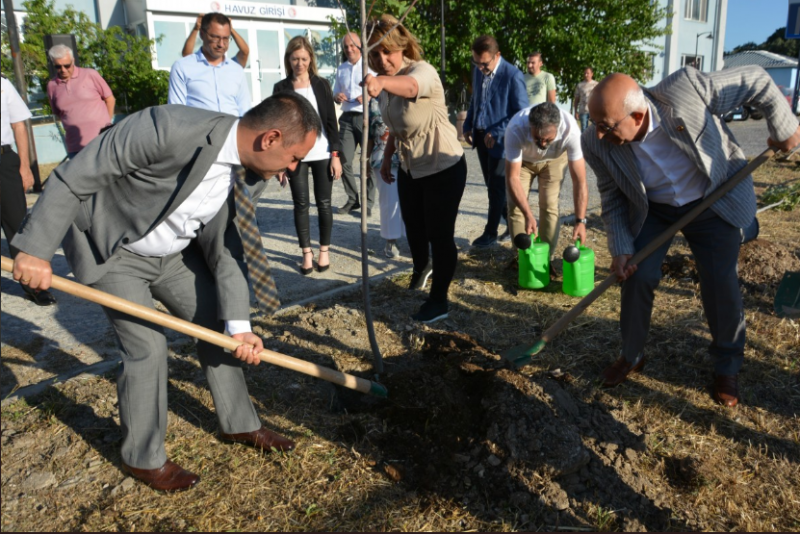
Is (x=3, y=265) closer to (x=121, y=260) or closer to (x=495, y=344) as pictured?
(x=121, y=260)

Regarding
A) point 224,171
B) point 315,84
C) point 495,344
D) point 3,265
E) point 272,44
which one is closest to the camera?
point 3,265

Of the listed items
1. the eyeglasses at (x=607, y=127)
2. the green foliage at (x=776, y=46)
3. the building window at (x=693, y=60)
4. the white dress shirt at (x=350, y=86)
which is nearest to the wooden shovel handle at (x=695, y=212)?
Answer: the eyeglasses at (x=607, y=127)

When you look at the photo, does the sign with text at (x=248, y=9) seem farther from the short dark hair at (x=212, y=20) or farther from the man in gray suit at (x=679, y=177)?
the man in gray suit at (x=679, y=177)

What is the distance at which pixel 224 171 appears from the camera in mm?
2434

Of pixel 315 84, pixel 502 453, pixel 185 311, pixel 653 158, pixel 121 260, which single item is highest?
pixel 315 84

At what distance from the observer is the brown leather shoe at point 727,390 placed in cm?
338

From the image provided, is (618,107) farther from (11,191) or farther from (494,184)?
(11,191)

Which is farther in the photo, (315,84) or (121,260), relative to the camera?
(315,84)

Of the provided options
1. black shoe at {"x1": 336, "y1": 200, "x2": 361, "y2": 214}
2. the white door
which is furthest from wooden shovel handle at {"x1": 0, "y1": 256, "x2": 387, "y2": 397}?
the white door

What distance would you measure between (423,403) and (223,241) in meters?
1.27

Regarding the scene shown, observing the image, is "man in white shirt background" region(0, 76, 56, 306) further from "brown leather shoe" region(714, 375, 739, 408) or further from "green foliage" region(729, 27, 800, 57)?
"green foliage" region(729, 27, 800, 57)

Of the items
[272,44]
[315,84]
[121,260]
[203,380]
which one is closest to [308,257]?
[315,84]

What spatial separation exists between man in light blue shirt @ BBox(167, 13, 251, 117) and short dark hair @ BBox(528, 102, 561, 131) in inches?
94.2

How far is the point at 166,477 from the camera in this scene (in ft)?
8.82
